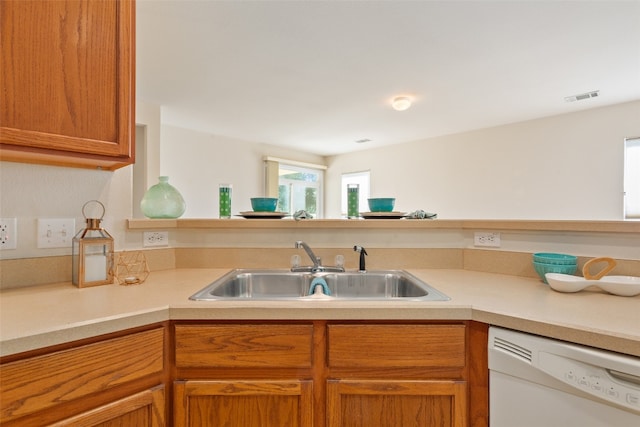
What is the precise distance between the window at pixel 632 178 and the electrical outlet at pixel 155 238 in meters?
4.65

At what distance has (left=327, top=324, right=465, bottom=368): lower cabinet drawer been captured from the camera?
927 millimetres

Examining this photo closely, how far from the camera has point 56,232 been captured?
1.21 metres

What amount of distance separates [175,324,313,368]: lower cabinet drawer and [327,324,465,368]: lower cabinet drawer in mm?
99

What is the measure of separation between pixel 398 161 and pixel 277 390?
506cm

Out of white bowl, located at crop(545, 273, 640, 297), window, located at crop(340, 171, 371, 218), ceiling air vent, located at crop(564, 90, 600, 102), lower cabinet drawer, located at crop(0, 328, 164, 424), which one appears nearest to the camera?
lower cabinet drawer, located at crop(0, 328, 164, 424)

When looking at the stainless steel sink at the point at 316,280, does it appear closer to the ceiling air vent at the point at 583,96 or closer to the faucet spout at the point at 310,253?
the faucet spout at the point at 310,253

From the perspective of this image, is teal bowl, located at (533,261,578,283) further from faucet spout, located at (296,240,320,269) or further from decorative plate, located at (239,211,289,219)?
decorative plate, located at (239,211,289,219)

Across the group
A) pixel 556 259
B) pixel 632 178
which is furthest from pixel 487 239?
pixel 632 178

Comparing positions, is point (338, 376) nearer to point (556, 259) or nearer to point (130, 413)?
point (130, 413)

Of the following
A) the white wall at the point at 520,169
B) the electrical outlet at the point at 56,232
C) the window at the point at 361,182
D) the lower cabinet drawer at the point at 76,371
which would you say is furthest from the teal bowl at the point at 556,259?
the window at the point at 361,182

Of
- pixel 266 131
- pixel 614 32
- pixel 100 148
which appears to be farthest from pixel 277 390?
pixel 266 131

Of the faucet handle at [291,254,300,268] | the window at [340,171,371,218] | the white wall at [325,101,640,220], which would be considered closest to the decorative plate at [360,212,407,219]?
the faucet handle at [291,254,300,268]

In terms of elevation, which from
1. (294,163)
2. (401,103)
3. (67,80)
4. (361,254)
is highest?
(401,103)

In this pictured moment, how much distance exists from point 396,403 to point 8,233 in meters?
1.47
